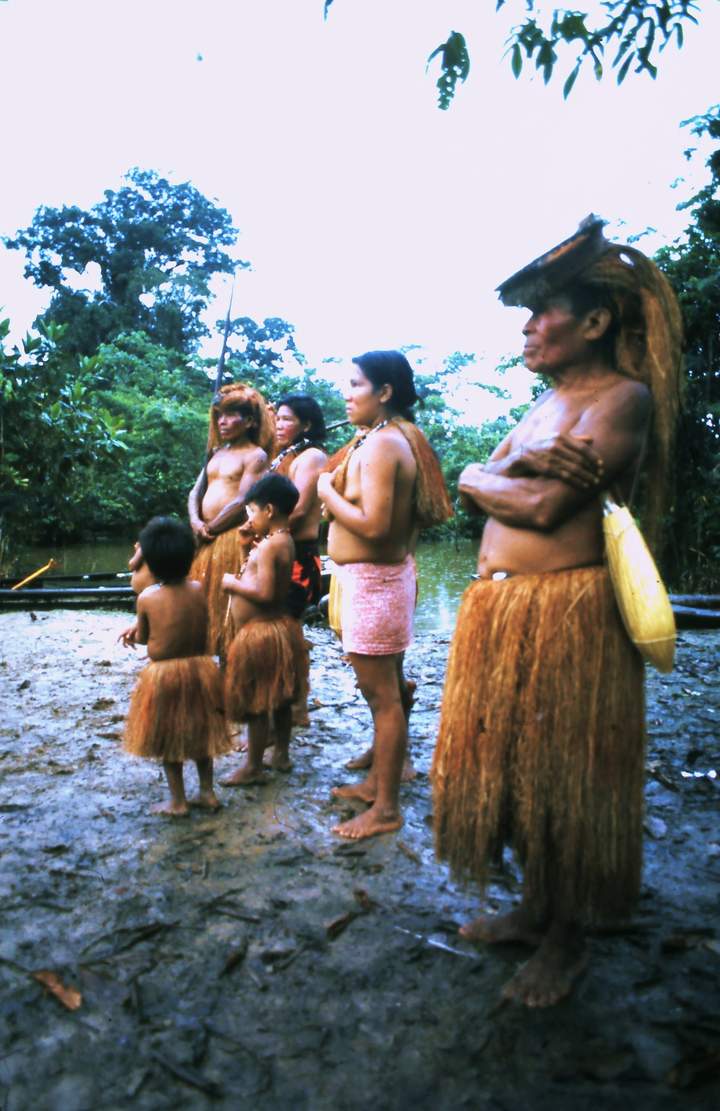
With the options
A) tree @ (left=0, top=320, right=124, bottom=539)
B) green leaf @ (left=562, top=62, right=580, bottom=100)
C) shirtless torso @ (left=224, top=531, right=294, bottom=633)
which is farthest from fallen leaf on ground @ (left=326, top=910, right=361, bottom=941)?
tree @ (left=0, top=320, right=124, bottom=539)

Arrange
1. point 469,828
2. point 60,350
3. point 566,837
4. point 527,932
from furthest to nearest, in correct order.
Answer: point 60,350 < point 527,932 < point 469,828 < point 566,837

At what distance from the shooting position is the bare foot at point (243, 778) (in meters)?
3.11

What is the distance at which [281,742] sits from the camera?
131 inches

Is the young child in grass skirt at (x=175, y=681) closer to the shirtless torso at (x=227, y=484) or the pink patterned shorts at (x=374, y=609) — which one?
the pink patterned shorts at (x=374, y=609)

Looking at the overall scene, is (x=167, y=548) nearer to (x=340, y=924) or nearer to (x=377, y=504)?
(x=377, y=504)

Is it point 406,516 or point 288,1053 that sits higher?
point 406,516

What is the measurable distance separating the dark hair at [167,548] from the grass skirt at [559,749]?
1373mm

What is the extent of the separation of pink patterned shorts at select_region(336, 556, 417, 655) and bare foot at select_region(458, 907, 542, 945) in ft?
3.10

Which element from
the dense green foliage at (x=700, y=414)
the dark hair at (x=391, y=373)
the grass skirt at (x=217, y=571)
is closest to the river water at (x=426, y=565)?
the dense green foliage at (x=700, y=414)

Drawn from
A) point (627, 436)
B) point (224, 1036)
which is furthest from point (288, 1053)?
point (627, 436)

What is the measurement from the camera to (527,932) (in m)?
1.99

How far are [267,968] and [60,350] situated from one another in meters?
8.13

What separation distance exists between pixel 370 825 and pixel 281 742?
772 mm

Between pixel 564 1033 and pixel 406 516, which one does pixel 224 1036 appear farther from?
pixel 406 516
